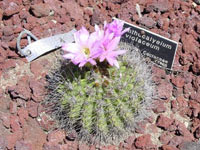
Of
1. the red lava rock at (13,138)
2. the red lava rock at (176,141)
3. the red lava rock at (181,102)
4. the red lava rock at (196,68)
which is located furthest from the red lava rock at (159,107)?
the red lava rock at (13,138)

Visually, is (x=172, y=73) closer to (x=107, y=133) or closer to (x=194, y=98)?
(x=194, y=98)

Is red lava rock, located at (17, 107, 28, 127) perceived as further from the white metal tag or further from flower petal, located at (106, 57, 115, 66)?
flower petal, located at (106, 57, 115, 66)

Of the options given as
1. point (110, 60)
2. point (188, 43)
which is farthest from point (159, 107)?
point (110, 60)

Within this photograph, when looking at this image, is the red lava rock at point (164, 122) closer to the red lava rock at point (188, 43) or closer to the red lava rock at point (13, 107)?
the red lava rock at point (188, 43)

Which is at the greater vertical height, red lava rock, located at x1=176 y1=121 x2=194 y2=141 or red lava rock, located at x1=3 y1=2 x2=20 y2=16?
red lava rock, located at x1=3 y1=2 x2=20 y2=16

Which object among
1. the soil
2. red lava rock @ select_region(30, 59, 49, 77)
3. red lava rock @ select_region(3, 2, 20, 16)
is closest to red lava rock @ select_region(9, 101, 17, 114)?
the soil

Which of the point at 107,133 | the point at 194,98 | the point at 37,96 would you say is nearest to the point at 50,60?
the point at 37,96

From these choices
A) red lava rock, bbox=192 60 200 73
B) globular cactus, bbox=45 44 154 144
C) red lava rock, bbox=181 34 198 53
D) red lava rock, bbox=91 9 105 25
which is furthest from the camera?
red lava rock, bbox=91 9 105 25

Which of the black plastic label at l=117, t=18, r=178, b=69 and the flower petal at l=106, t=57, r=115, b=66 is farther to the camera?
the black plastic label at l=117, t=18, r=178, b=69
